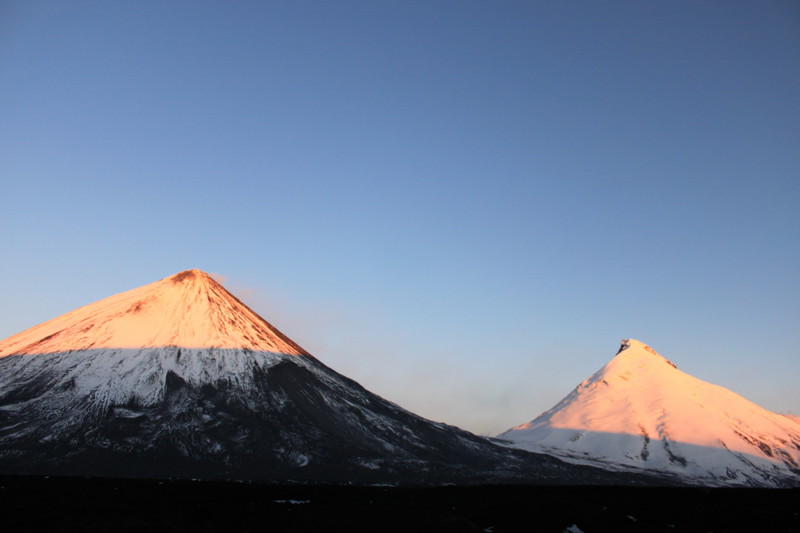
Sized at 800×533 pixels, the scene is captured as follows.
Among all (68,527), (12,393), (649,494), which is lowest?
(68,527)

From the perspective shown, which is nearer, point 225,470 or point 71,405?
point 225,470

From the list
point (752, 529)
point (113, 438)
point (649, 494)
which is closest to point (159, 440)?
point (113, 438)

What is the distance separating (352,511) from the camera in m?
71.6

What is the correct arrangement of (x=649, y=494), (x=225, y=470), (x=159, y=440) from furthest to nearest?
(x=159, y=440)
(x=225, y=470)
(x=649, y=494)

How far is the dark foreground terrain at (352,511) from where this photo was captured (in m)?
62.0

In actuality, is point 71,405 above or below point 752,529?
above

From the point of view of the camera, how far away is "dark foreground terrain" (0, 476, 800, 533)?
62000 millimetres

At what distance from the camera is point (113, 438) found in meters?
178

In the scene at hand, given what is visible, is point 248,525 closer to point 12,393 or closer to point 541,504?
point 541,504

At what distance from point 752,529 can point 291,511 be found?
60.8 m

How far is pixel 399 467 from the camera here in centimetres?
19338

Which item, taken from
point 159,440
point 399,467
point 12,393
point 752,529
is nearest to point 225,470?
point 159,440

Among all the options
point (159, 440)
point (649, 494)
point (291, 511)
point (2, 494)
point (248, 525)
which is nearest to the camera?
point (248, 525)

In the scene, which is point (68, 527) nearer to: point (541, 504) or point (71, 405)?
point (541, 504)
